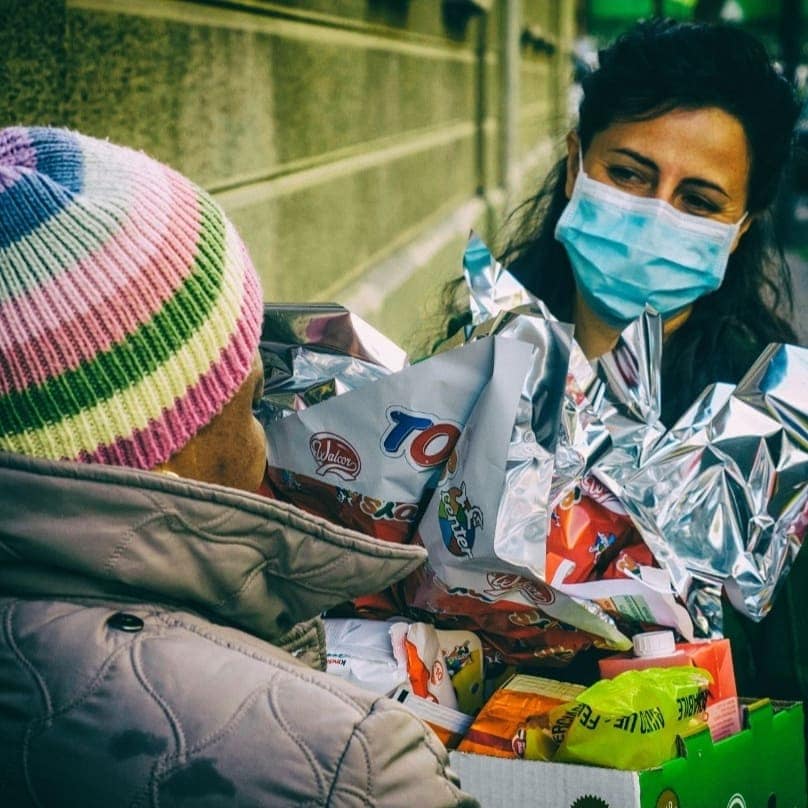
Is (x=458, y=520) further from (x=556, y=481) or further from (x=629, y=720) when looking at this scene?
(x=629, y=720)

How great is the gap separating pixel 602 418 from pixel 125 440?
72cm

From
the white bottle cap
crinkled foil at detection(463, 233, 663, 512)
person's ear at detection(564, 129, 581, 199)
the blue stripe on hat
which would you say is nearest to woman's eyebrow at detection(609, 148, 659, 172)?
person's ear at detection(564, 129, 581, 199)

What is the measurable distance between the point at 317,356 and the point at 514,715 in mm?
609

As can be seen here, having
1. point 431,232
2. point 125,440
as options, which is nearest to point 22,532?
point 125,440

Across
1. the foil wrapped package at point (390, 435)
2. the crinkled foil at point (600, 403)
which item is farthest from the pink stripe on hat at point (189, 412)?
the crinkled foil at point (600, 403)

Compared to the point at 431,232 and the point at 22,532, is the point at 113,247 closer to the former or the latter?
the point at 22,532

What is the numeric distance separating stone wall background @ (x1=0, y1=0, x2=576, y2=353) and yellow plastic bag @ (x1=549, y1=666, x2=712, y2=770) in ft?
5.32

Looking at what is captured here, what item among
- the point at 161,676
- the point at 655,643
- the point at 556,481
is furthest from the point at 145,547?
the point at 655,643

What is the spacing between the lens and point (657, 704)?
4.32 ft

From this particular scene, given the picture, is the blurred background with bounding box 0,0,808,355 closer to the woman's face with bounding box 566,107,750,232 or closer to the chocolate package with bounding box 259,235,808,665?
the woman's face with bounding box 566,107,750,232

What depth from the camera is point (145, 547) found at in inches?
40.3

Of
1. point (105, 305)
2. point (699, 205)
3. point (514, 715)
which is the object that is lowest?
point (514, 715)

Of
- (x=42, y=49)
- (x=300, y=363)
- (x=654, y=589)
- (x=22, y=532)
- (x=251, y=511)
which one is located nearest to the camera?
(x=22, y=532)

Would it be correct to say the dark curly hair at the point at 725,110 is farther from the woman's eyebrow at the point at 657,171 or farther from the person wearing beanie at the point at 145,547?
the person wearing beanie at the point at 145,547
